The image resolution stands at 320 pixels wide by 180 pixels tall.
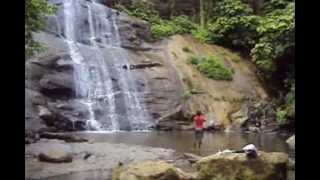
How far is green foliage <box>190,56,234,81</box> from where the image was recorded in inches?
617

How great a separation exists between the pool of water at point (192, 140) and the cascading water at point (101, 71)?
1.08 metres

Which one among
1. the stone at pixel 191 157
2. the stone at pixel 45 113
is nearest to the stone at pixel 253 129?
the stone at pixel 191 157

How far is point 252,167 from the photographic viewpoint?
671cm

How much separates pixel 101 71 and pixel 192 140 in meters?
4.75

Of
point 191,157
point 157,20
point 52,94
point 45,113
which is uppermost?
point 157,20

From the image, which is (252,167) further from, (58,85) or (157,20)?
(157,20)

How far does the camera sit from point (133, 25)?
17.2m

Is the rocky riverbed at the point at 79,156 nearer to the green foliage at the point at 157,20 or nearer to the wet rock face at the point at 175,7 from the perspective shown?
the green foliage at the point at 157,20

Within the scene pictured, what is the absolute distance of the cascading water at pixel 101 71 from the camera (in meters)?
14.1

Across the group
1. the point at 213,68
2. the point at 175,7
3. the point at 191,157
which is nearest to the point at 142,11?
the point at 175,7

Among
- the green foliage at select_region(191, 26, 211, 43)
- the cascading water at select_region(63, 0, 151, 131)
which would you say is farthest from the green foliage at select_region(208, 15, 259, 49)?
the cascading water at select_region(63, 0, 151, 131)

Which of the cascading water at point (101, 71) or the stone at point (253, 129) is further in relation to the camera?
the cascading water at point (101, 71)

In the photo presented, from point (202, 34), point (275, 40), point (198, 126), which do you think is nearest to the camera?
point (198, 126)
